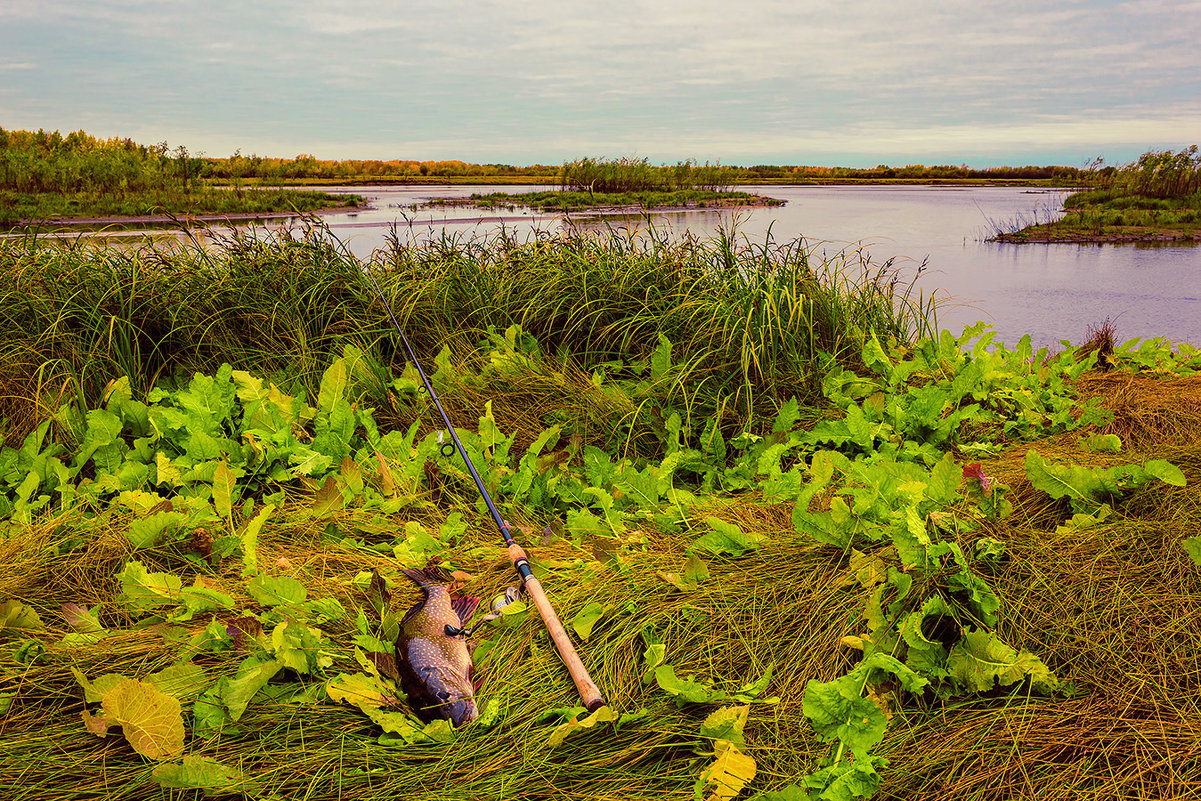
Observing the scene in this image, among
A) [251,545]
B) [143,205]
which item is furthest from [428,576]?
[143,205]

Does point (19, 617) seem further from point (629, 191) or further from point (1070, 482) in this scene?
point (629, 191)

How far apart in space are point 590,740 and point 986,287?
10739 millimetres

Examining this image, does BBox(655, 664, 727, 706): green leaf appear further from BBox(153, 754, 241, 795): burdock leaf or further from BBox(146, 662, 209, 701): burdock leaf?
BBox(146, 662, 209, 701): burdock leaf

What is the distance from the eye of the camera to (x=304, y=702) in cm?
175

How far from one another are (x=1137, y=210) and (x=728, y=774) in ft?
74.5

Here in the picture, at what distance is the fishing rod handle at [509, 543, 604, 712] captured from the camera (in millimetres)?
1632

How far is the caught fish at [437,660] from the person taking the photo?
173cm

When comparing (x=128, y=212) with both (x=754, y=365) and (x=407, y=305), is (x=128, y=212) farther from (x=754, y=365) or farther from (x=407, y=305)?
(x=754, y=365)

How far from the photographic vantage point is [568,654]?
1742 mm

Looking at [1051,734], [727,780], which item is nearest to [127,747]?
[727,780]

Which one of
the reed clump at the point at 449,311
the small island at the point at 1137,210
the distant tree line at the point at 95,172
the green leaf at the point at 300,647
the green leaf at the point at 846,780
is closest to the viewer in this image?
the green leaf at the point at 846,780

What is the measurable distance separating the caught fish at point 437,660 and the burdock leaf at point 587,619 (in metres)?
0.29

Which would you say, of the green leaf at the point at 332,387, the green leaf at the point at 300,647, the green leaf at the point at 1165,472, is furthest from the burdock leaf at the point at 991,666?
the green leaf at the point at 332,387

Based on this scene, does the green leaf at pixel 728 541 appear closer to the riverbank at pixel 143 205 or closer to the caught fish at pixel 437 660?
Result: the caught fish at pixel 437 660
